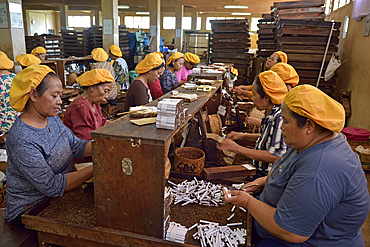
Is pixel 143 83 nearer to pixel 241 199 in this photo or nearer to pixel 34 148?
pixel 34 148

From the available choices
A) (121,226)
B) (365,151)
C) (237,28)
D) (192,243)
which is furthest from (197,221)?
(237,28)

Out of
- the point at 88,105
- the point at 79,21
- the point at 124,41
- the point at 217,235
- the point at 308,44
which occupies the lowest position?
the point at 217,235

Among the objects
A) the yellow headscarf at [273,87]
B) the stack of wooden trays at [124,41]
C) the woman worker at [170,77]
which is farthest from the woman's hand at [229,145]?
the stack of wooden trays at [124,41]

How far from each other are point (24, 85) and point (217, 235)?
1.75 m

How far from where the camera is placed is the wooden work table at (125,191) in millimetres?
1673

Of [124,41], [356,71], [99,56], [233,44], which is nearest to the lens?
[356,71]

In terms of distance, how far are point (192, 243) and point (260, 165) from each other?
1313 mm

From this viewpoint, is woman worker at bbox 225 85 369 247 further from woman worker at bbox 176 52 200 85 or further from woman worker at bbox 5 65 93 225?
woman worker at bbox 176 52 200 85

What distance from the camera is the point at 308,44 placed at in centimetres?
743

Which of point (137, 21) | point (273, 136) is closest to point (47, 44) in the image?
point (273, 136)

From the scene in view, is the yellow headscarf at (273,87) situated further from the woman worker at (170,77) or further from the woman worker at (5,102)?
the woman worker at (5,102)

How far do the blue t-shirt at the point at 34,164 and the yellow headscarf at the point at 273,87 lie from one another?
1952 millimetres

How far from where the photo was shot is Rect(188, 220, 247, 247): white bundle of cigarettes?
190 cm

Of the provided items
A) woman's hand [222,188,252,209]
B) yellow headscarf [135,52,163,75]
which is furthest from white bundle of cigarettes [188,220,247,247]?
yellow headscarf [135,52,163,75]
